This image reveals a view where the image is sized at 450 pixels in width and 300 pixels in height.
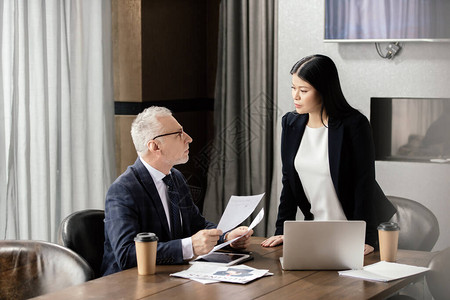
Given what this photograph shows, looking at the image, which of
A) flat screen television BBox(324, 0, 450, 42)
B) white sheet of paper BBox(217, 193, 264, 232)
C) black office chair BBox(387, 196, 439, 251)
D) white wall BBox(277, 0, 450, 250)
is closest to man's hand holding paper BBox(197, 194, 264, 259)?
white sheet of paper BBox(217, 193, 264, 232)

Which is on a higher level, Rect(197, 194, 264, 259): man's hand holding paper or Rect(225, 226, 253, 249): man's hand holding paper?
Rect(197, 194, 264, 259): man's hand holding paper

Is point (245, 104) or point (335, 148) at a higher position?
point (245, 104)

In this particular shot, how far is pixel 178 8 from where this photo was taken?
14.2 ft

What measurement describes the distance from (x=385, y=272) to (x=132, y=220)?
74cm

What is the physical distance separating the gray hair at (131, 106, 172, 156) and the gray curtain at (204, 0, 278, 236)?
7.77ft

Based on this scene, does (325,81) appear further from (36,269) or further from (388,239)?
(36,269)

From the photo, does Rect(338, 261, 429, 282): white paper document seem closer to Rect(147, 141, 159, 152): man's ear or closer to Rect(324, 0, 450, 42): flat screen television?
Rect(147, 141, 159, 152): man's ear

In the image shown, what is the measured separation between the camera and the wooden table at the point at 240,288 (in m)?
1.55

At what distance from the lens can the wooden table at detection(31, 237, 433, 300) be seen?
155 cm

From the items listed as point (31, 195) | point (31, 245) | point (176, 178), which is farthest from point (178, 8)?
point (31, 245)

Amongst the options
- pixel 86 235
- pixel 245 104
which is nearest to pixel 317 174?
pixel 86 235

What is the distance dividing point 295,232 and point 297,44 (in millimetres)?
1944

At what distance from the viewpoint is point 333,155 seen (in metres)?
2.03

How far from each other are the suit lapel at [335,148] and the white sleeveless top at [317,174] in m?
0.02
